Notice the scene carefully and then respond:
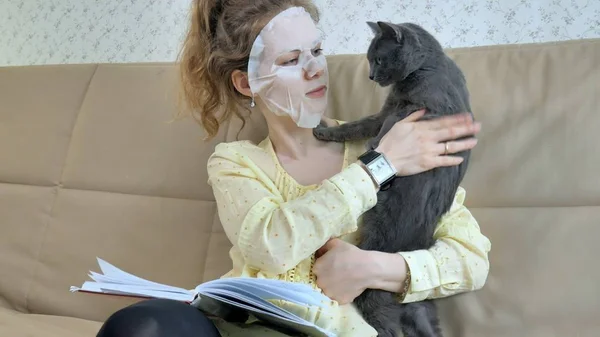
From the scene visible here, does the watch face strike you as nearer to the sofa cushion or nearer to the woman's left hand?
the woman's left hand

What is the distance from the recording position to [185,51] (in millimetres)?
1314

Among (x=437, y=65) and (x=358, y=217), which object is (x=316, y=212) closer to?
(x=358, y=217)

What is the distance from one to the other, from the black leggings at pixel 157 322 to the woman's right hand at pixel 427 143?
0.43 metres

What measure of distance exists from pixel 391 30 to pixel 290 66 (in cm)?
21

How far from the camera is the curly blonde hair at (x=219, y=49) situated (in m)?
1.18

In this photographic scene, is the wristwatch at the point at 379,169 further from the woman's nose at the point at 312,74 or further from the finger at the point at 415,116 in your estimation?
the woman's nose at the point at 312,74

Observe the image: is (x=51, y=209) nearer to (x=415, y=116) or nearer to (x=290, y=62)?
(x=290, y=62)

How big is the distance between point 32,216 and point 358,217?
3.53 ft

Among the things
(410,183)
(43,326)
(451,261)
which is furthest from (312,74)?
(43,326)

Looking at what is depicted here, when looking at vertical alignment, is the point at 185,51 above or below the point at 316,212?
above

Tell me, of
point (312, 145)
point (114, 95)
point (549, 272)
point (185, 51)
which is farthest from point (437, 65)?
point (114, 95)

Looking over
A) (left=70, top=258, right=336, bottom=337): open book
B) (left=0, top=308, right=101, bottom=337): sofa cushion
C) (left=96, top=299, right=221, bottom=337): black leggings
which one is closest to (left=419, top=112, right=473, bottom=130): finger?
(left=70, top=258, right=336, bottom=337): open book

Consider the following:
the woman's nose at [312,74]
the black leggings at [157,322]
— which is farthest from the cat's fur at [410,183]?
the black leggings at [157,322]

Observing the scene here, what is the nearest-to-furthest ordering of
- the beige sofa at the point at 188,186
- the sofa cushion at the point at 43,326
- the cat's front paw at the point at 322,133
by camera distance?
the beige sofa at the point at 188,186 → the cat's front paw at the point at 322,133 → the sofa cushion at the point at 43,326
